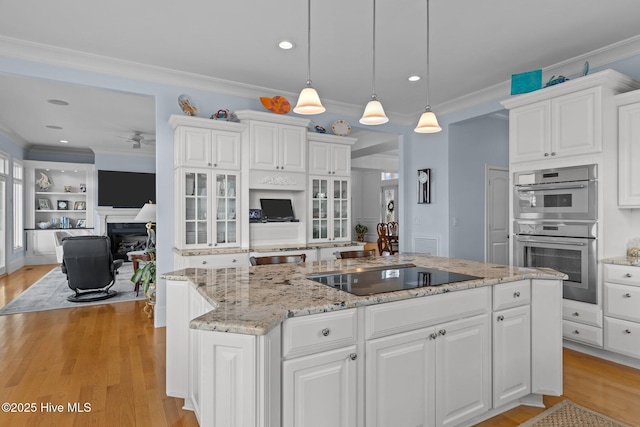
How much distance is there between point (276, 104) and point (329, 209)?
1529mm

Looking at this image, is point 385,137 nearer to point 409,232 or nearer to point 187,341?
point 409,232


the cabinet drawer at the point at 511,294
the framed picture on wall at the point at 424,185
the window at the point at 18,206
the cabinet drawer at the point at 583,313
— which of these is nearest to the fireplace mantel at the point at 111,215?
the window at the point at 18,206

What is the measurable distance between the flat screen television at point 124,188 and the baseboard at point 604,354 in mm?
8579

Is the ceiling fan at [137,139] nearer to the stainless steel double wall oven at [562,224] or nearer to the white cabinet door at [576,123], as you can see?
the stainless steel double wall oven at [562,224]

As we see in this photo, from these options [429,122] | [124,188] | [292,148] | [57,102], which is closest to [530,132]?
[429,122]

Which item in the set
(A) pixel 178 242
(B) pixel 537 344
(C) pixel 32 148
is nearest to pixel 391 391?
(B) pixel 537 344

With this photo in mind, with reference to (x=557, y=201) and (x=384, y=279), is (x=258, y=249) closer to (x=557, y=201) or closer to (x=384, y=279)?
(x=384, y=279)

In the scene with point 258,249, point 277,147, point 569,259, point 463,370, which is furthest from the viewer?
point 277,147

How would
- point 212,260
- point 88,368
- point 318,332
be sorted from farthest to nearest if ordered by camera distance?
point 212,260 → point 88,368 → point 318,332

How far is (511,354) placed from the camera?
7.18 ft

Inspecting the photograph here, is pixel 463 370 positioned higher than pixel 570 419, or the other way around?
pixel 463 370

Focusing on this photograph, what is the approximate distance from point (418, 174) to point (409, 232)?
0.95 metres

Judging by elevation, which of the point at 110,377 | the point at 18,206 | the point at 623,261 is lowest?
the point at 110,377

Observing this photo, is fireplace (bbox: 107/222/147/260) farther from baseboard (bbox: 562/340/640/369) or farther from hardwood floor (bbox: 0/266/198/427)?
baseboard (bbox: 562/340/640/369)
